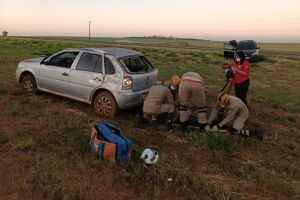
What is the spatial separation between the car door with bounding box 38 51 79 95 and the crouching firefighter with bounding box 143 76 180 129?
2388mm

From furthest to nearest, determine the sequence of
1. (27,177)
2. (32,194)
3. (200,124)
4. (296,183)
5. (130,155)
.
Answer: (200,124)
(130,155)
(296,183)
(27,177)
(32,194)

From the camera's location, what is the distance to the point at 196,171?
561 centimetres

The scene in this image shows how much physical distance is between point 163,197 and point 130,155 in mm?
1315

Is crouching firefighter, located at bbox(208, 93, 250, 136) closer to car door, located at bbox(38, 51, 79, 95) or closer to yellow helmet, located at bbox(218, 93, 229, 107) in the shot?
yellow helmet, located at bbox(218, 93, 229, 107)

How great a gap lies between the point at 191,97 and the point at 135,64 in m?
1.72

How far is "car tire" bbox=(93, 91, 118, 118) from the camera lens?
8312 mm

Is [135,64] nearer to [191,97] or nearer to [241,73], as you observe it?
[191,97]

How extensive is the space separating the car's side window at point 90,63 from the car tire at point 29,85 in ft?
5.91

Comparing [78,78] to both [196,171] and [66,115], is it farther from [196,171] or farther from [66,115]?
[196,171]

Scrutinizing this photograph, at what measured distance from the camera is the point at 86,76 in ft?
28.5

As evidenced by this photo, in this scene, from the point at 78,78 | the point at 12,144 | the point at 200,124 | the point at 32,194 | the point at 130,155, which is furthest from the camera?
the point at 78,78

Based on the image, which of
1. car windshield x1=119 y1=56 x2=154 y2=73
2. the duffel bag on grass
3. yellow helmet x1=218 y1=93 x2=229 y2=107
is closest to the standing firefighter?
yellow helmet x1=218 y1=93 x2=229 y2=107

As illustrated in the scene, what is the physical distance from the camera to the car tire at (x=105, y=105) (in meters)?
8.31

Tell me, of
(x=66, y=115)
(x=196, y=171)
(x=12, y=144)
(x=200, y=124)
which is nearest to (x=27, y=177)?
(x=12, y=144)
